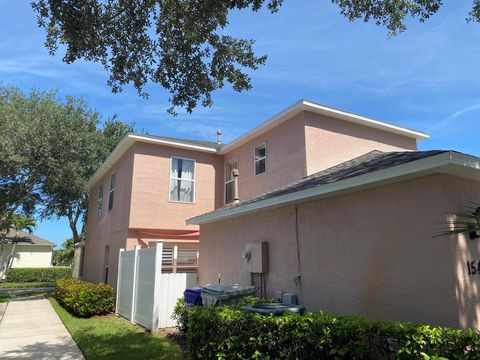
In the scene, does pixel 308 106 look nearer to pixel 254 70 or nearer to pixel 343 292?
pixel 254 70

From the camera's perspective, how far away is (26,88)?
2155cm

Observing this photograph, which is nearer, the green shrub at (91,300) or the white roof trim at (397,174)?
the white roof trim at (397,174)

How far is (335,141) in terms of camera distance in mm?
13156

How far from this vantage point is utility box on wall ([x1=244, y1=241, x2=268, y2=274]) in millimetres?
9734

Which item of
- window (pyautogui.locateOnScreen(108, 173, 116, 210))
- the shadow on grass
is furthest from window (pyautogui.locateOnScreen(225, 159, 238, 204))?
the shadow on grass

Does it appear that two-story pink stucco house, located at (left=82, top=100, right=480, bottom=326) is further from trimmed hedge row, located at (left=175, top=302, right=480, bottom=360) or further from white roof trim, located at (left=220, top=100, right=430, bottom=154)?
trimmed hedge row, located at (left=175, top=302, right=480, bottom=360)

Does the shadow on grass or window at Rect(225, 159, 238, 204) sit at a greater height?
A: window at Rect(225, 159, 238, 204)

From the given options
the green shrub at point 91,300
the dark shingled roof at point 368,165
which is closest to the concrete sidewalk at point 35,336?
the green shrub at point 91,300

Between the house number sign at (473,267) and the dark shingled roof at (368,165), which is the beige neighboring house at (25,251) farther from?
the house number sign at (473,267)

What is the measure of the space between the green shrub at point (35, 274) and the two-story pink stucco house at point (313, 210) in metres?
22.2

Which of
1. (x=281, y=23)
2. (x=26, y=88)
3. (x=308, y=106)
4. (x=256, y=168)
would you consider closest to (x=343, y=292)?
(x=281, y=23)

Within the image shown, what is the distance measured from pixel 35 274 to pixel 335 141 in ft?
121

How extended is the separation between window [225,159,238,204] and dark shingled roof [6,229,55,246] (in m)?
34.0

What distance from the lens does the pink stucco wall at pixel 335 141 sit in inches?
494
